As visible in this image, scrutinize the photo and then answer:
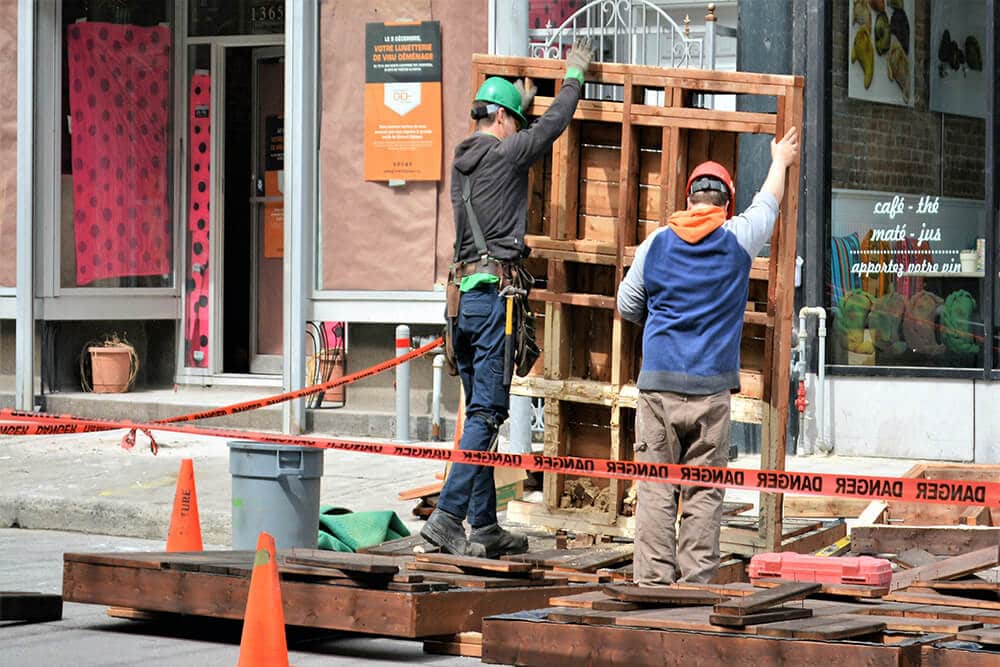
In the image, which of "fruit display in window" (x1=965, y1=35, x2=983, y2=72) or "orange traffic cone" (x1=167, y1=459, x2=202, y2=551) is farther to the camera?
"fruit display in window" (x1=965, y1=35, x2=983, y2=72)

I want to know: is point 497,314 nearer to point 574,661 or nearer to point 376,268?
point 574,661

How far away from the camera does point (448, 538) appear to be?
8.41 meters

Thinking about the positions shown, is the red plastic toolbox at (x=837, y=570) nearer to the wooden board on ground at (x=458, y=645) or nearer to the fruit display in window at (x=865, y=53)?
the wooden board on ground at (x=458, y=645)

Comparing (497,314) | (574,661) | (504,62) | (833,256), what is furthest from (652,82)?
(833,256)

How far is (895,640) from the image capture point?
6.05 meters

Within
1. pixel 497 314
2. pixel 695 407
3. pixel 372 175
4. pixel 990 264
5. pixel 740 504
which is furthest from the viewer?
pixel 372 175

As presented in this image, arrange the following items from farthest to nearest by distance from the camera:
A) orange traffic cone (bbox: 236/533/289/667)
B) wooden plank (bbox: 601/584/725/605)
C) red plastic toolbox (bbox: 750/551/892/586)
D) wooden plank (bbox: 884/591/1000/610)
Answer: red plastic toolbox (bbox: 750/551/892/586), wooden plank (bbox: 884/591/1000/610), wooden plank (bbox: 601/584/725/605), orange traffic cone (bbox: 236/533/289/667)

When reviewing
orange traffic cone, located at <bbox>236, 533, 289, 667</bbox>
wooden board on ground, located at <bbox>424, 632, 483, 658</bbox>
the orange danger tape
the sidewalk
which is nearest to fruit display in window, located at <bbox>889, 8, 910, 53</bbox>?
the sidewalk

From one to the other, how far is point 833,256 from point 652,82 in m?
5.02

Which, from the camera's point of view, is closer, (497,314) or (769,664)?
(769,664)

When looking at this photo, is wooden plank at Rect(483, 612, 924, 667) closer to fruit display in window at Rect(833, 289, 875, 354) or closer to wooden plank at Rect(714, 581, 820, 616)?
wooden plank at Rect(714, 581, 820, 616)

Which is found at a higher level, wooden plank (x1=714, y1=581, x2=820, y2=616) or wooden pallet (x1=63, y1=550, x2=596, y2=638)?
wooden plank (x1=714, y1=581, x2=820, y2=616)

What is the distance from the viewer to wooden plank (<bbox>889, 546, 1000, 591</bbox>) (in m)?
7.70

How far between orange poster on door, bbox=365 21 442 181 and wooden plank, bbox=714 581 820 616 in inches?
302
